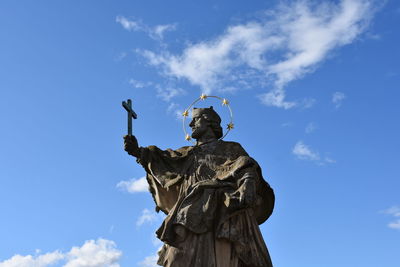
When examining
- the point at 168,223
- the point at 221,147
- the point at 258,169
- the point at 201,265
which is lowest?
the point at 201,265

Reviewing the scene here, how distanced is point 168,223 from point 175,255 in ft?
1.52

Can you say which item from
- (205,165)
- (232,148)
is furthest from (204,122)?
(205,165)

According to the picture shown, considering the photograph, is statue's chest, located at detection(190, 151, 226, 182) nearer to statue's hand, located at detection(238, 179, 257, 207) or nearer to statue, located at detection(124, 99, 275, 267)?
statue, located at detection(124, 99, 275, 267)

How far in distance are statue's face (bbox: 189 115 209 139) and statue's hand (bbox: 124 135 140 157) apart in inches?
39.0

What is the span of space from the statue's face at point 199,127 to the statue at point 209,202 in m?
0.20

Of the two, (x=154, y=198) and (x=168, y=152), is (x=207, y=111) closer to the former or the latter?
(x=168, y=152)

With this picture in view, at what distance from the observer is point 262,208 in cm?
1040

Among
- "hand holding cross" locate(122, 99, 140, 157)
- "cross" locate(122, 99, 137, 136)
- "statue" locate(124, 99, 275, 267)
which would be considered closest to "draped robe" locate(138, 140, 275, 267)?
"statue" locate(124, 99, 275, 267)

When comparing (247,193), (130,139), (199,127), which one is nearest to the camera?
(247,193)

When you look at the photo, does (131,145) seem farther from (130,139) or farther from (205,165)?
(205,165)

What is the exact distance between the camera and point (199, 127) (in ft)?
35.6

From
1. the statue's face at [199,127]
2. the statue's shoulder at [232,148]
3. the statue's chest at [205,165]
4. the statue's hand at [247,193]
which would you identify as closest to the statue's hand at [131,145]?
the statue's chest at [205,165]

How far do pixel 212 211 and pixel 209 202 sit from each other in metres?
0.13

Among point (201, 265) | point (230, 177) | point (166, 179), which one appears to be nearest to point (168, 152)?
point (166, 179)
